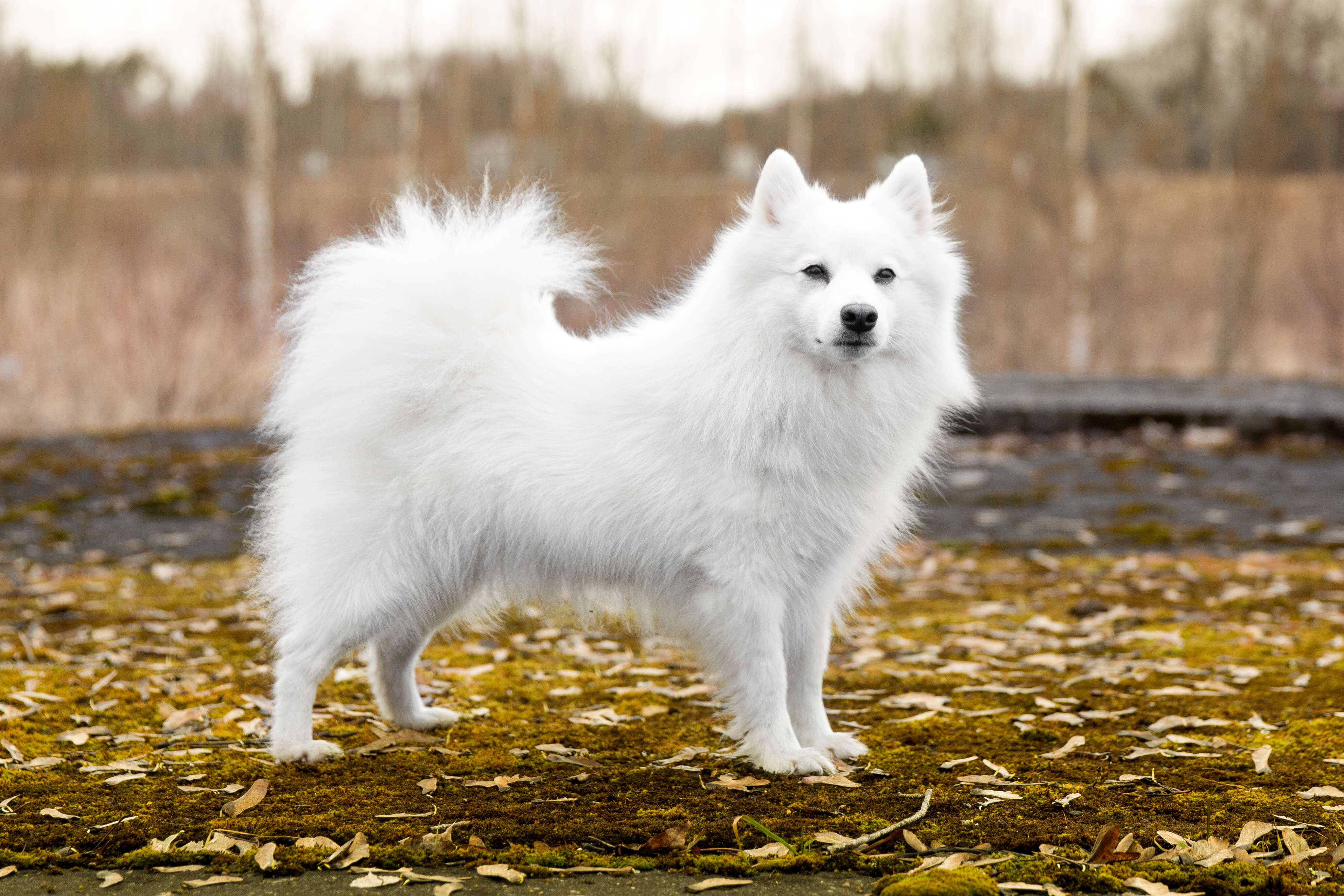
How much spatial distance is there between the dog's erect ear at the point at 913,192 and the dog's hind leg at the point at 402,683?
2.04 meters

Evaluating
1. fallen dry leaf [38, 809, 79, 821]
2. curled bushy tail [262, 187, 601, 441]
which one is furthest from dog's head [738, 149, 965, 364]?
fallen dry leaf [38, 809, 79, 821]

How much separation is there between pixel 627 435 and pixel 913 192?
3.71 feet

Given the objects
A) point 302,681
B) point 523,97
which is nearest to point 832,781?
point 302,681

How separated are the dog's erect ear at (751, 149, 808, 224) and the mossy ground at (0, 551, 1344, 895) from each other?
1640 mm

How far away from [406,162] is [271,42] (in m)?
3.51

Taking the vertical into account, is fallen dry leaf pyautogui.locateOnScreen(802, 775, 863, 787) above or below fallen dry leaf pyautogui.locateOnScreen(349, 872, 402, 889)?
below

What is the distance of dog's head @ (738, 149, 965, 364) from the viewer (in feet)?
10.9

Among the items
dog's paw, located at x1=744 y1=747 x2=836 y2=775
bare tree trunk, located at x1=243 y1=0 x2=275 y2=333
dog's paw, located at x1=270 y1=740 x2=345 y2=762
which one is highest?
bare tree trunk, located at x1=243 y1=0 x2=275 y2=333

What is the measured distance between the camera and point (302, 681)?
12.2 ft

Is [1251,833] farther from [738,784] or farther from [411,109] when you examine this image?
[411,109]

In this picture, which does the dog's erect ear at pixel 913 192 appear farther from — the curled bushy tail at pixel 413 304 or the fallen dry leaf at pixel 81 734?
the fallen dry leaf at pixel 81 734

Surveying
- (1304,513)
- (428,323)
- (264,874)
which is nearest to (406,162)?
(1304,513)

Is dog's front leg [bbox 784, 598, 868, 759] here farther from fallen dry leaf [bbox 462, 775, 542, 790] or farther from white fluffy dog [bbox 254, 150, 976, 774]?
fallen dry leaf [bbox 462, 775, 542, 790]

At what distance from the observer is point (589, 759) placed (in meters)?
3.72
